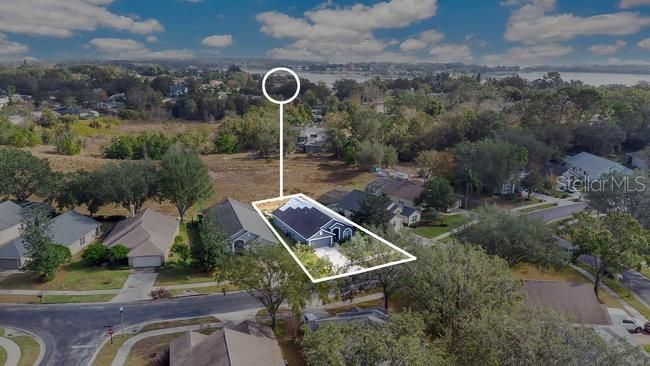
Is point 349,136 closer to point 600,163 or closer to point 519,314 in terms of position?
point 600,163

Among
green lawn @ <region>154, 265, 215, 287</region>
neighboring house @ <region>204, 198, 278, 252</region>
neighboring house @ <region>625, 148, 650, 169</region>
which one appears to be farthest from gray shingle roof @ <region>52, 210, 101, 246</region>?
neighboring house @ <region>625, 148, 650, 169</region>

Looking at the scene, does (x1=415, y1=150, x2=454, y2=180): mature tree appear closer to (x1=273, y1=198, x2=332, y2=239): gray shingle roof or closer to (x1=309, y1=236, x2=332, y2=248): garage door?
(x1=273, y1=198, x2=332, y2=239): gray shingle roof

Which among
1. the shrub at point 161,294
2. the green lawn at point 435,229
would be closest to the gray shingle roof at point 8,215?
the shrub at point 161,294

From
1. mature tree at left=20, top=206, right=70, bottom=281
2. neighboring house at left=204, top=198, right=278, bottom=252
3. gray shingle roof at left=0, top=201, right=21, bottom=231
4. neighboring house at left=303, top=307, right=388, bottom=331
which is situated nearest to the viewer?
neighboring house at left=303, top=307, right=388, bottom=331

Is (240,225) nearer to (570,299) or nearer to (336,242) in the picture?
(570,299)

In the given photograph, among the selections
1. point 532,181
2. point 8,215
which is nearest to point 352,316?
point 8,215

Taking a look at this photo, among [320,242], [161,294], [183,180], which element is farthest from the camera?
[183,180]

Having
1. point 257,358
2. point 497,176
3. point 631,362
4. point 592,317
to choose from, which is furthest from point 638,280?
point 257,358
